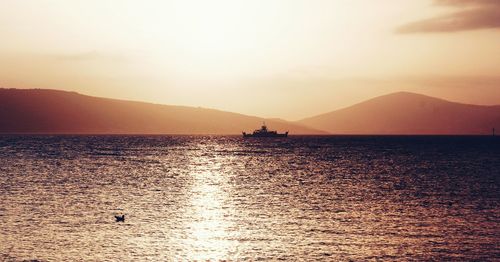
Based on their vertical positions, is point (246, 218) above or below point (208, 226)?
above

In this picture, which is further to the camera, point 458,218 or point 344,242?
point 458,218

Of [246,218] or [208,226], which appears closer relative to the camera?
[208,226]

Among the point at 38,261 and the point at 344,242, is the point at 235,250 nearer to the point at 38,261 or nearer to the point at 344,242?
the point at 344,242

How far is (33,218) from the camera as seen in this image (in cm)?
5662

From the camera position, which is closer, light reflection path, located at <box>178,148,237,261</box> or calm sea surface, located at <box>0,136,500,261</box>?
light reflection path, located at <box>178,148,237,261</box>

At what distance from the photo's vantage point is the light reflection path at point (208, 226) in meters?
44.3

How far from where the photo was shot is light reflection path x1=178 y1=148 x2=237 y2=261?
44.3 metres

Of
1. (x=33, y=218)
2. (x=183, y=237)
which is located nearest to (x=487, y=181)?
(x=183, y=237)

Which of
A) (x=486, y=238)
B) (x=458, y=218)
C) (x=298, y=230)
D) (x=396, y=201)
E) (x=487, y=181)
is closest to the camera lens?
(x=486, y=238)

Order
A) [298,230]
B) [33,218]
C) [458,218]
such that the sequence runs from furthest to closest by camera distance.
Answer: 1. [458,218]
2. [33,218]
3. [298,230]

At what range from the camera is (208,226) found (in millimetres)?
55219

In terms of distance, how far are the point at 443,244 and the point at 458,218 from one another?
14.0 metres

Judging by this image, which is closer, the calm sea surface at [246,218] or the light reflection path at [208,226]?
the light reflection path at [208,226]

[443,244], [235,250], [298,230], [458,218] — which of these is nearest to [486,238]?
[443,244]
